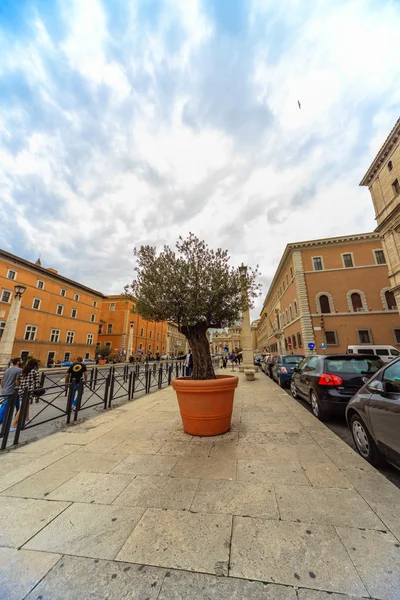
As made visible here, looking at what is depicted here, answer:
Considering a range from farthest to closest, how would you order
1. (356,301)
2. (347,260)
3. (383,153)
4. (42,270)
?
1. (42,270)
2. (347,260)
3. (356,301)
4. (383,153)

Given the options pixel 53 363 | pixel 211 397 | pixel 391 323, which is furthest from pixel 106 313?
pixel 211 397

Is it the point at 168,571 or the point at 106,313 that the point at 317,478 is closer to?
the point at 168,571

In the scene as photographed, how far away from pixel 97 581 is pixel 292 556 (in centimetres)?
136

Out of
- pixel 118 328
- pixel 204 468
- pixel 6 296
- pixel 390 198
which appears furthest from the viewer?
pixel 118 328

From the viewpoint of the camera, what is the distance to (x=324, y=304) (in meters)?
26.8

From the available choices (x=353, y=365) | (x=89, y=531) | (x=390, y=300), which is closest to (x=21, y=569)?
(x=89, y=531)

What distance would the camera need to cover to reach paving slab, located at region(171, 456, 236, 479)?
3.03 m

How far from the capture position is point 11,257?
2769 cm

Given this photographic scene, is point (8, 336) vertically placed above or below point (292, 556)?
above

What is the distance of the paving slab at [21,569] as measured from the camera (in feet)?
5.13

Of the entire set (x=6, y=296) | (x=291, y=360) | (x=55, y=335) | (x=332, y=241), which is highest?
(x=332, y=241)

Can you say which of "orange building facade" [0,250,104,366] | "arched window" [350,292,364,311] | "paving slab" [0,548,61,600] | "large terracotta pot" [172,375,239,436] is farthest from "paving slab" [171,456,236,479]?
"orange building facade" [0,250,104,366]

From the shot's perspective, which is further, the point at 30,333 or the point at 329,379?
the point at 30,333

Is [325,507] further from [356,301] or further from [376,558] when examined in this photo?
[356,301]
